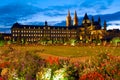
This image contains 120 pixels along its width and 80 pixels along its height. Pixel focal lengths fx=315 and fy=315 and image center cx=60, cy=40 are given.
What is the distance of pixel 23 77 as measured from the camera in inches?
471

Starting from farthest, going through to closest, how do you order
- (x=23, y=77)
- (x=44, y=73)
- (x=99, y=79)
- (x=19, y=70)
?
1. (x=19, y=70)
2. (x=23, y=77)
3. (x=44, y=73)
4. (x=99, y=79)

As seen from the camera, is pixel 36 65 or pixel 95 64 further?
pixel 36 65

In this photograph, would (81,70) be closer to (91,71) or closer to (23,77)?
(91,71)

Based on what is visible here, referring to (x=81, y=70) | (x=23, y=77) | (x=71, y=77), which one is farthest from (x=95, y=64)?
(x=23, y=77)

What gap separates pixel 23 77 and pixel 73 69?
7.56ft

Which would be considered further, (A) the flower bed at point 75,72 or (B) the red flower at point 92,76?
(A) the flower bed at point 75,72

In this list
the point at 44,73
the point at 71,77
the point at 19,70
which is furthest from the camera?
the point at 19,70

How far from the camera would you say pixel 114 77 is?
9648 millimetres

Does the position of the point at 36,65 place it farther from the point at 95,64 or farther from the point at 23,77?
the point at 95,64

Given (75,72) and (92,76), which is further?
(75,72)

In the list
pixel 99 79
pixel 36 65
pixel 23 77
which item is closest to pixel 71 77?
pixel 99 79

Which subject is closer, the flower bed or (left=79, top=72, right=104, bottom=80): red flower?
(left=79, top=72, right=104, bottom=80): red flower

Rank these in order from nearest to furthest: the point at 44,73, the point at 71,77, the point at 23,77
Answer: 1. the point at 71,77
2. the point at 44,73
3. the point at 23,77

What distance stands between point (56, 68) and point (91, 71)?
147cm
